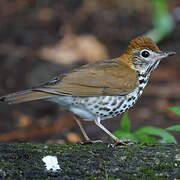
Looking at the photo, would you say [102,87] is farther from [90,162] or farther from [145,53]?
[90,162]

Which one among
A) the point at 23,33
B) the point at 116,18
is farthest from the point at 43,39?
the point at 116,18

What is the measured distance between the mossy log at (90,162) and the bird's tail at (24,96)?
1.24ft

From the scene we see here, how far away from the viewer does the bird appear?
5004mm

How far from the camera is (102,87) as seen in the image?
5.25m

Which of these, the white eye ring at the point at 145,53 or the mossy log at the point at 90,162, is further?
the white eye ring at the point at 145,53

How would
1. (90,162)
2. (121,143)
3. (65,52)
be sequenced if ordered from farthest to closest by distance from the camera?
(65,52), (121,143), (90,162)

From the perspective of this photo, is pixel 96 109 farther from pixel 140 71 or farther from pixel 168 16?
pixel 168 16

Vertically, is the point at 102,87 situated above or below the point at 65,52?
below

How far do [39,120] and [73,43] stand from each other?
1.97 m

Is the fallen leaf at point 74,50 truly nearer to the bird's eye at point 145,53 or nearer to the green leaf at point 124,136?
the bird's eye at point 145,53

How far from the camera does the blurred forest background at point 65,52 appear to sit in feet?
25.7

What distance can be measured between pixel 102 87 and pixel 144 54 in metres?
0.49

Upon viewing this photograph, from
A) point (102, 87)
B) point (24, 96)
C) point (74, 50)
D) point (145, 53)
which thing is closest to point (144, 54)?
point (145, 53)

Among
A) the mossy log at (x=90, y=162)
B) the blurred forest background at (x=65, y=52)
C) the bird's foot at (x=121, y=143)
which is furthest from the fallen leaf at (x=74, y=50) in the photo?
the mossy log at (x=90, y=162)
